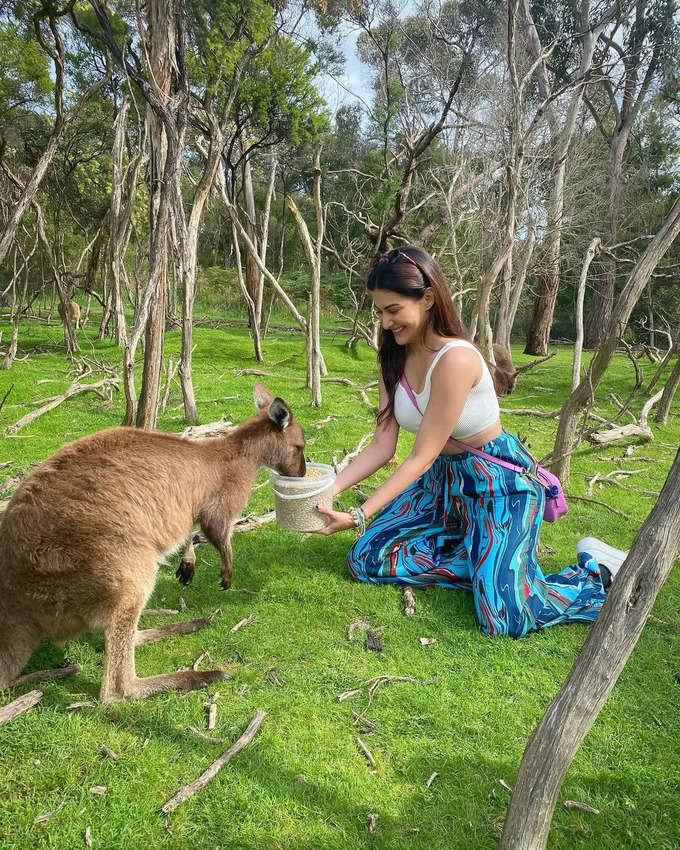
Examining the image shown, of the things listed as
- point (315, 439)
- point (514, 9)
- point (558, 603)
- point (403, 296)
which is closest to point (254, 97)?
point (514, 9)

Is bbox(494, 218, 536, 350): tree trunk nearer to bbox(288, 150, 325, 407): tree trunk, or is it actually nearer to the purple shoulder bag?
bbox(288, 150, 325, 407): tree trunk

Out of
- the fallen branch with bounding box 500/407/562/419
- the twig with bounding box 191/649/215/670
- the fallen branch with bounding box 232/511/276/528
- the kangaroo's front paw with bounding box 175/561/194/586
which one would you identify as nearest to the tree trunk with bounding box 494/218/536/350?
the fallen branch with bounding box 500/407/562/419

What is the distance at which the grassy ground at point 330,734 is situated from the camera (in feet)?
6.39

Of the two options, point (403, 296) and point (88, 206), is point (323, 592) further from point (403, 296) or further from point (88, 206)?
point (88, 206)

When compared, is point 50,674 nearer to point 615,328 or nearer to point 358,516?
point 358,516

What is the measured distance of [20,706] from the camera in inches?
90.1

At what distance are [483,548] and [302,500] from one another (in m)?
1.07

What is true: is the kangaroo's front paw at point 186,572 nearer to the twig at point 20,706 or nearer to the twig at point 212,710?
the twig at point 212,710

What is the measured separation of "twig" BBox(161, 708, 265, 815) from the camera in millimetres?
1981

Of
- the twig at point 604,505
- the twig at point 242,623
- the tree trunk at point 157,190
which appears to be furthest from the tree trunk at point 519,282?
the twig at point 242,623

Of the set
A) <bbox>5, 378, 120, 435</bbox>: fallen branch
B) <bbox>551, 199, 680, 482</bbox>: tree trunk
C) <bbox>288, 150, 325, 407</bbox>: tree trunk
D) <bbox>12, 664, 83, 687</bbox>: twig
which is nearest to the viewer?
<bbox>12, 664, 83, 687</bbox>: twig

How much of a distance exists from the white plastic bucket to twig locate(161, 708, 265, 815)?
907mm

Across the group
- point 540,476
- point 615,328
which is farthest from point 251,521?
point 615,328

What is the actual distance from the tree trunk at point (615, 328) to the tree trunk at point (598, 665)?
9.12ft
